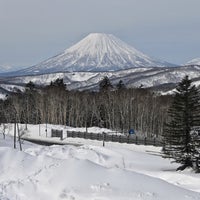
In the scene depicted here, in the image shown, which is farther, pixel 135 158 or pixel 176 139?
pixel 135 158

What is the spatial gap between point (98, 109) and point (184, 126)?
174ft

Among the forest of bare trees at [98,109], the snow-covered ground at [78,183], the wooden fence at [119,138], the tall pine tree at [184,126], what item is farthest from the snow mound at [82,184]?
the forest of bare trees at [98,109]

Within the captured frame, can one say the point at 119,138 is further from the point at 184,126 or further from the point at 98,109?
the point at 184,126

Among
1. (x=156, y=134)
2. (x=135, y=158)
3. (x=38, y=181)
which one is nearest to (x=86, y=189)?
(x=38, y=181)

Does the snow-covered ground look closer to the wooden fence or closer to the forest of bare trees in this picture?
the wooden fence

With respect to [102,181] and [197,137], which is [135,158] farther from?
[102,181]

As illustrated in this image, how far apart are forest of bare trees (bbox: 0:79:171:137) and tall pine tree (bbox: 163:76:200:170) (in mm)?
38064

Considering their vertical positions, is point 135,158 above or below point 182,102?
below

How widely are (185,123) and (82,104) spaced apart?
5407cm

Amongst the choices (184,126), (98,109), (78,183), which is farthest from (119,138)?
(78,183)

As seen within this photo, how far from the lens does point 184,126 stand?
94.5 ft

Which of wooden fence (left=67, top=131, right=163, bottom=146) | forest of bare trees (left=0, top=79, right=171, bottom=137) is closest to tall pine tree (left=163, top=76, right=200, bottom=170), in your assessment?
wooden fence (left=67, top=131, right=163, bottom=146)

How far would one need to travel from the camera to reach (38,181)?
12039 mm

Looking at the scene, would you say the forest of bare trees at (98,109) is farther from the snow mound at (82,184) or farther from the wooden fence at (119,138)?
the snow mound at (82,184)
